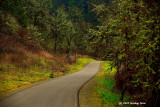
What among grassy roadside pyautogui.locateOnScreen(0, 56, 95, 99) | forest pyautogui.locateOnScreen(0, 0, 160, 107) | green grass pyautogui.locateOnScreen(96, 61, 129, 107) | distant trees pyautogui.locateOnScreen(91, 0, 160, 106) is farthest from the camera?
grassy roadside pyautogui.locateOnScreen(0, 56, 95, 99)

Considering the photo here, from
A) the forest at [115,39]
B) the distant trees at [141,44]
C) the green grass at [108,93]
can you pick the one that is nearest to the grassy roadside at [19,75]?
the forest at [115,39]

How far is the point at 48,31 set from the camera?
115 feet

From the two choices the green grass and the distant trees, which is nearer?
the distant trees

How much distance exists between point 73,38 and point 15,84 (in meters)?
22.6

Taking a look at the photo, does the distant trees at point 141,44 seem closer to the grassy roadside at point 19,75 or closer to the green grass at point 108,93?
the green grass at point 108,93

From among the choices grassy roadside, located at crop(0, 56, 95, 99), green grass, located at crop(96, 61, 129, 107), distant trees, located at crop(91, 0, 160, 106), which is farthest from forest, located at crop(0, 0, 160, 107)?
green grass, located at crop(96, 61, 129, 107)

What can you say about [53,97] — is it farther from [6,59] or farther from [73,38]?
[73,38]

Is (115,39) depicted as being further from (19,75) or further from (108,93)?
(19,75)

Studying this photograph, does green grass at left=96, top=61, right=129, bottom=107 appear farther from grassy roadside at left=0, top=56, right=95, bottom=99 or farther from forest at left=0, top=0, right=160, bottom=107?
grassy roadside at left=0, top=56, right=95, bottom=99

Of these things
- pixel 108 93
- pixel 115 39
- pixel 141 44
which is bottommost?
pixel 108 93

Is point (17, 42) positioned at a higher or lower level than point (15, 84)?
higher

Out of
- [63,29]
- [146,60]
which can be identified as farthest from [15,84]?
[63,29]

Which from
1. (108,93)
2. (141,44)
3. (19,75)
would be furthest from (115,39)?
(19,75)

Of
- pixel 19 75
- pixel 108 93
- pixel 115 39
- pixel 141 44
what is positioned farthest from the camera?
pixel 19 75
